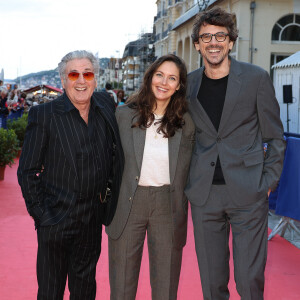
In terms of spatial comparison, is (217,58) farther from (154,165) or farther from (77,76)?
(77,76)

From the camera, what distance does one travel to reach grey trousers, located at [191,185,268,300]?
337 centimetres

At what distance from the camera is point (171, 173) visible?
3262mm

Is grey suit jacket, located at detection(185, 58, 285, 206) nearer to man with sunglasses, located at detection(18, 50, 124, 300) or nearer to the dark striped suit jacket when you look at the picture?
man with sunglasses, located at detection(18, 50, 124, 300)

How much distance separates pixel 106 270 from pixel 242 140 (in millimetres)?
2375

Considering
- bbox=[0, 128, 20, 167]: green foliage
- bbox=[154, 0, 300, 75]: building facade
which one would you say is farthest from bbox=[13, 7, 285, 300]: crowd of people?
bbox=[154, 0, 300, 75]: building facade

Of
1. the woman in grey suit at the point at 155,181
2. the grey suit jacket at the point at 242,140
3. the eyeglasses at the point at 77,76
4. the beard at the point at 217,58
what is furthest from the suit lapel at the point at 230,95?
the eyeglasses at the point at 77,76

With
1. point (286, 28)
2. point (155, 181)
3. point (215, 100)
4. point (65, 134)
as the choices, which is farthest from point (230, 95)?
point (286, 28)

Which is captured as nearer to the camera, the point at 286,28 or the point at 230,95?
the point at 230,95

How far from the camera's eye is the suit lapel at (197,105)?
337cm

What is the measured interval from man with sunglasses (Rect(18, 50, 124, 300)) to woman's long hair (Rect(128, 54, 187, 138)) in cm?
22

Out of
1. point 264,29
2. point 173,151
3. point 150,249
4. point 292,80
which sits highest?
point 264,29

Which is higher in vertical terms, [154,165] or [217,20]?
[217,20]

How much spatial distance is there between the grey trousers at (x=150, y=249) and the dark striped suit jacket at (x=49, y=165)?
1.52 feet

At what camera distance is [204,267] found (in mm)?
3484
